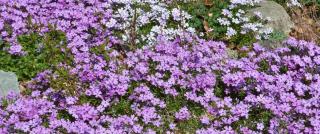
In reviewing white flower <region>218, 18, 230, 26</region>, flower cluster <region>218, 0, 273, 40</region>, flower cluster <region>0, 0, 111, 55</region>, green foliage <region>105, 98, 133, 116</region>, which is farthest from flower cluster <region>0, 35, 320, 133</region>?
white flower <region>218, 18, 230, 26</region>

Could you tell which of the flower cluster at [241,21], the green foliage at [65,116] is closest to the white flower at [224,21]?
the flower cluster at [241,21]

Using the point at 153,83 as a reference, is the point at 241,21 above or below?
above

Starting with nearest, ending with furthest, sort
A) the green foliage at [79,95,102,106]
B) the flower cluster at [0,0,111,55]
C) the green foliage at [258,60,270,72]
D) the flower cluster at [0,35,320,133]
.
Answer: the flower cluster at [0,35,320,133], the green foliage at [79,95,102,106], the green foliage at [258,60,270,72], the flower cluster at [0,0,111,55]

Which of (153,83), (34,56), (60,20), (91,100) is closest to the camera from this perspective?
(91,100)

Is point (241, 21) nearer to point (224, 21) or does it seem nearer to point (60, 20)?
point (224, 21)

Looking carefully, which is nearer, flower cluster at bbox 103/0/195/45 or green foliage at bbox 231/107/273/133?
green foliage at bbox 231/107/273/133

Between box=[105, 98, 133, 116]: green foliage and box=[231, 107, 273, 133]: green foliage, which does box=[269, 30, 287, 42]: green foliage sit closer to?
box=[231, 107, 273, 133]: green foliage

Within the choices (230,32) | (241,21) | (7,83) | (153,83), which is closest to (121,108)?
(153,83)

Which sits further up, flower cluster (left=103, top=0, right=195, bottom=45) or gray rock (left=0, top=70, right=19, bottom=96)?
flower cluster (left=103, top=0, right=195, bottom=45)

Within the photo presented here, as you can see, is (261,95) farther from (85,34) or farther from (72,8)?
(72,8)

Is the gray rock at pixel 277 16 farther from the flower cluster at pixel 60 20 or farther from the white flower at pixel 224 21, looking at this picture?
the flower cluster at pixel 60 20
